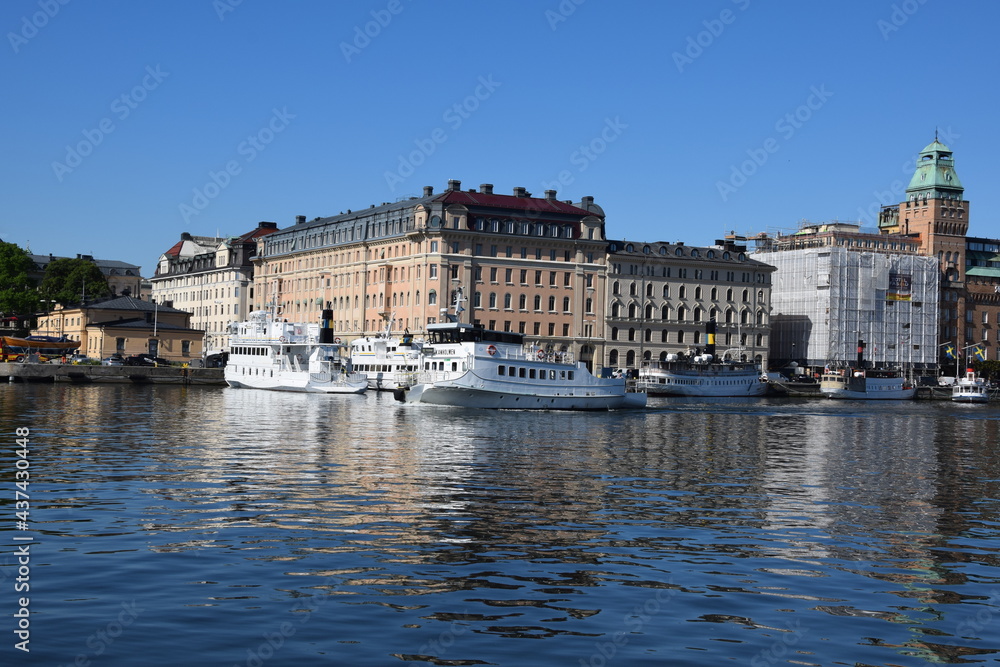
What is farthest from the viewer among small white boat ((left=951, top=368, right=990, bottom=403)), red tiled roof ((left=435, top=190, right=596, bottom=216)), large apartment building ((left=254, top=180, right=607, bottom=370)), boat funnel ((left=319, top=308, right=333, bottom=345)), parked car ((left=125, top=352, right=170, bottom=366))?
small white boat ((left=951, top=368, right=990, bottom=403))

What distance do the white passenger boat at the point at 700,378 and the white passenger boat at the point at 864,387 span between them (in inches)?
544

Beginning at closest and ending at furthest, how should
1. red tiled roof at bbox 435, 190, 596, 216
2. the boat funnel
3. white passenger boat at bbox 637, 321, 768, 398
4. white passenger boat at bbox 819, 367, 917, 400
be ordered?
the boat funnel < white passenger boat at bbox 637, 321, 768, 398 < red tiled roof at bbox 435, 190, 596, 216 < white passenger boat at bbox 819, 367, 917, 400

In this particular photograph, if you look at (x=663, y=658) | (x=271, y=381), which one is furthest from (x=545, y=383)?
(x=663, y=658)

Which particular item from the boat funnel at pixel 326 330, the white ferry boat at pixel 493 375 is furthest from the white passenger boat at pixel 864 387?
the white ferry boat at pixel 493 375

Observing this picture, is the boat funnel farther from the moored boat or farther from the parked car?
the moored boat

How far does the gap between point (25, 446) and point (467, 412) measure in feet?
131

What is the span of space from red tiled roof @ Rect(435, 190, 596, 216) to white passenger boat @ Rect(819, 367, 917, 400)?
3887cm

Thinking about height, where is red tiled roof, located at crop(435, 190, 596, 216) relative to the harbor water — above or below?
above

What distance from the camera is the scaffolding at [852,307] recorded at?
591 ft

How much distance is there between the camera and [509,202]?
152 meters

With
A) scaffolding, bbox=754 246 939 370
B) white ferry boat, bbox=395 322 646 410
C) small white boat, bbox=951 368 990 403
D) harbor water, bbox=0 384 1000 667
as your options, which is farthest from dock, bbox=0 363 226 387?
small white boat, bbox=951 368 990 403

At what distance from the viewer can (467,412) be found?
78875 mm

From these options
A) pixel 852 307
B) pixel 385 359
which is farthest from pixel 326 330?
pixel 852 307

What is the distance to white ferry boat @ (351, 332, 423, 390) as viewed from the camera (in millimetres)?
114575
